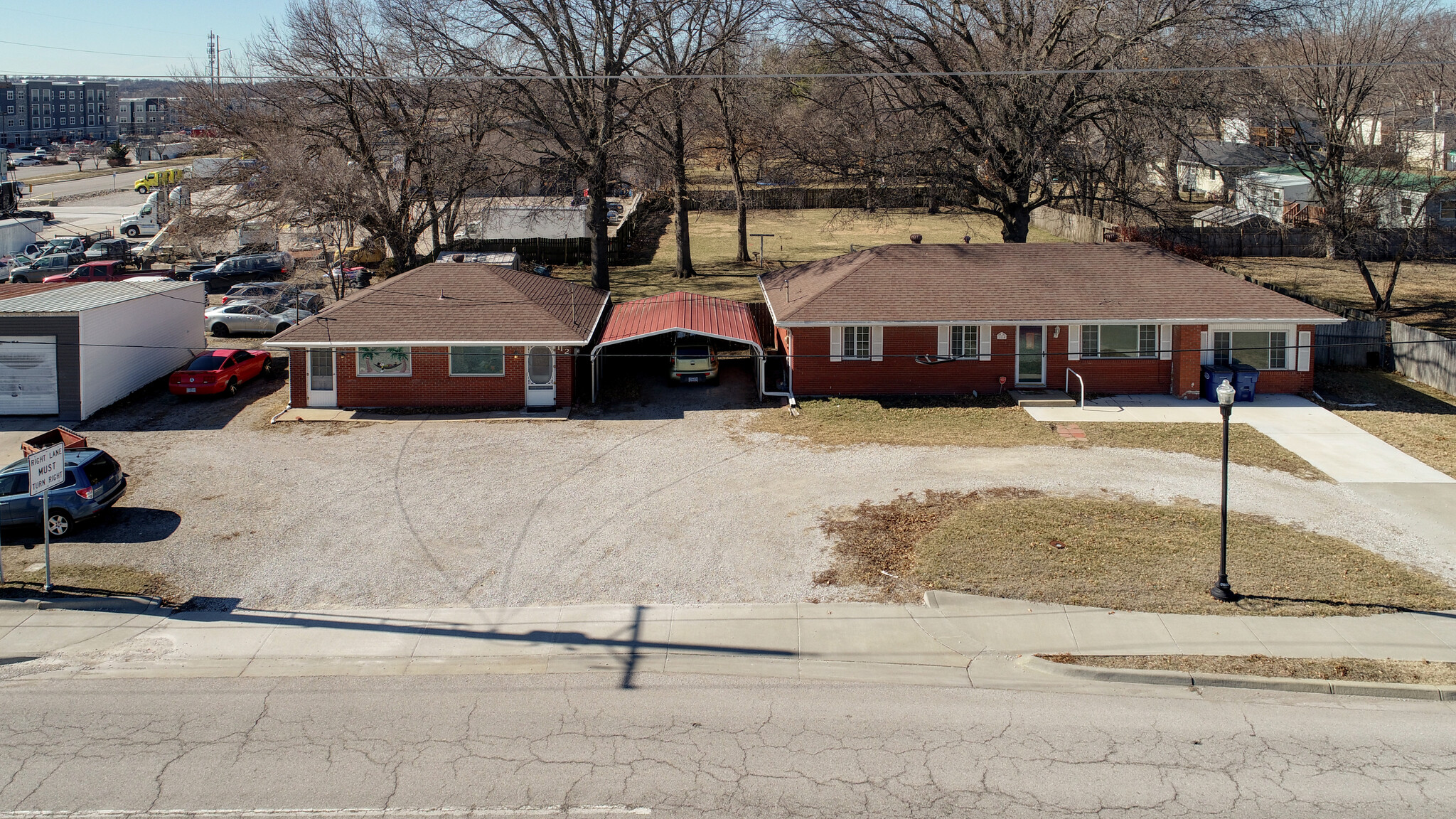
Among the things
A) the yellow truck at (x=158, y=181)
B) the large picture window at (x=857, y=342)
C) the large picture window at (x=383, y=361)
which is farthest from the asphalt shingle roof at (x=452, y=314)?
the yellow truck at (x=158, y=181)

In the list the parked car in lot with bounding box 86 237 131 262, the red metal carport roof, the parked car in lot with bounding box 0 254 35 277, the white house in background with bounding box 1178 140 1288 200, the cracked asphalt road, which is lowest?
the cracked asphalt road

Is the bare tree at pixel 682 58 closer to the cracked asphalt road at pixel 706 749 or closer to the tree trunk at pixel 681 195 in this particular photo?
the tree trunk at pixel 681 195

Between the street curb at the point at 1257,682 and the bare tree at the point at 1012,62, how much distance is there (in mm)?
25371

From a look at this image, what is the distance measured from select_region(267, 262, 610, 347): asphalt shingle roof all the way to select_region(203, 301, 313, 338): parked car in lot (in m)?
8.13

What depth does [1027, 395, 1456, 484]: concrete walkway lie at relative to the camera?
22875 millimetres

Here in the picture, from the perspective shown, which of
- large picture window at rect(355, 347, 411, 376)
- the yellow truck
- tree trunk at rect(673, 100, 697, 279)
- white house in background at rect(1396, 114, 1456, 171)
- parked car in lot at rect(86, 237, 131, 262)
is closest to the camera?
large picture window at rect(355, 347, 411, 376)

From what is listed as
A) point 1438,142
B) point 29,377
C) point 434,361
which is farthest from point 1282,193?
Answer: point 29,377

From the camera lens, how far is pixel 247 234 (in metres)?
52.3

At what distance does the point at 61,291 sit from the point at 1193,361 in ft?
111

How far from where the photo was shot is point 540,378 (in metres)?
29.0

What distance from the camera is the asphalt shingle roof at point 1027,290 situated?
29.4 m

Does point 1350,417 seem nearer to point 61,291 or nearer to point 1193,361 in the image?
point 1193,361

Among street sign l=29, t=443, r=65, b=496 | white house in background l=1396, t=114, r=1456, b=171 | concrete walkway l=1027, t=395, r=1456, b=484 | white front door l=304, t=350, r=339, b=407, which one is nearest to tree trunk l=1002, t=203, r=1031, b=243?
concrete walkway l=1027, t=395, r=1456, b=484

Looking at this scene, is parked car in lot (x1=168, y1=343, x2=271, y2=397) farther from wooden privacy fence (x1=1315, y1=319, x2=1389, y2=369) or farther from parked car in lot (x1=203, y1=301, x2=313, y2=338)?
wooden privacy fence (x1=1315, y1=319, x2=1389, y2=369)
